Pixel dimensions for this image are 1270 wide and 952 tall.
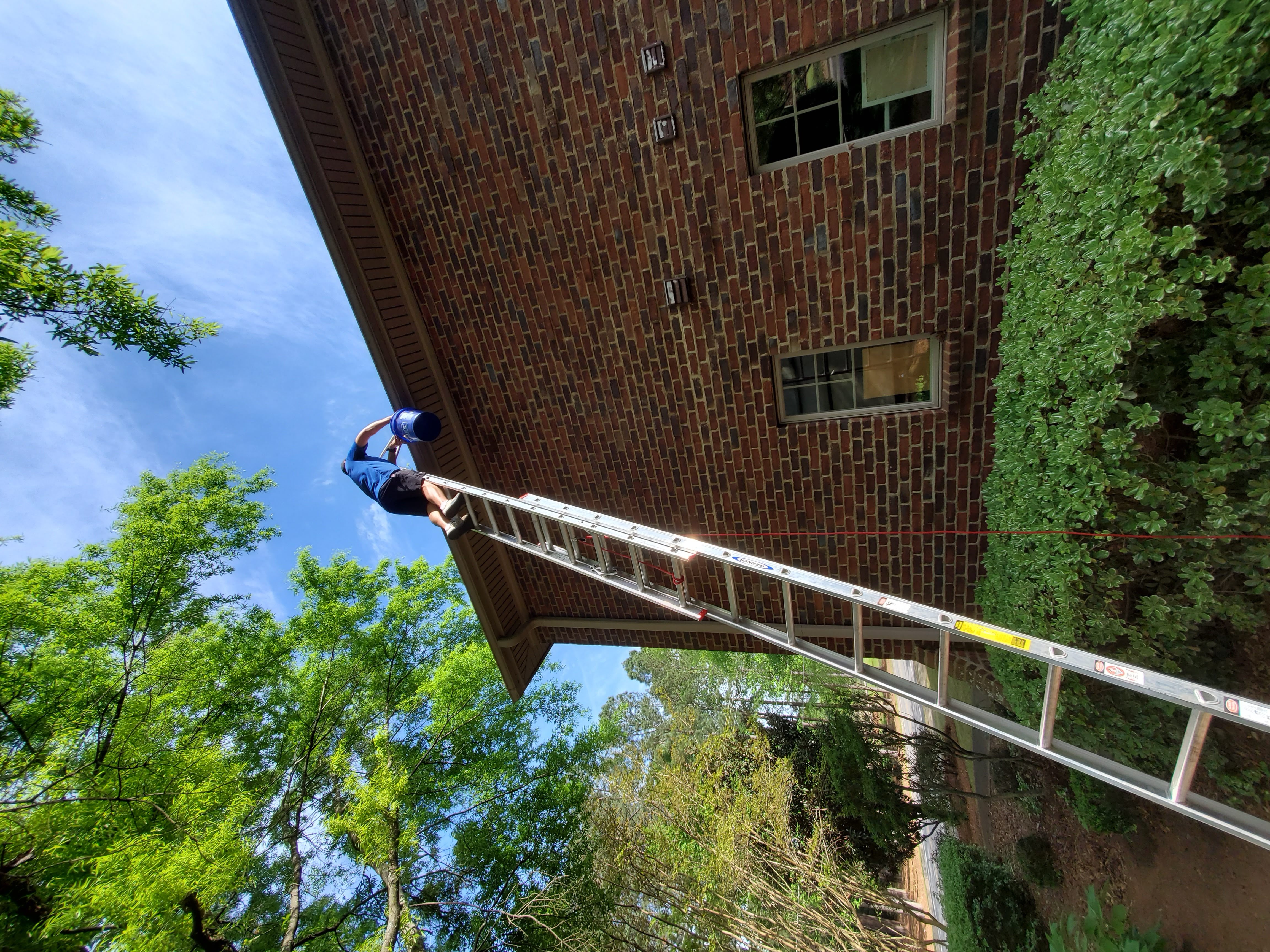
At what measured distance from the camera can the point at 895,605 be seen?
3533 mm

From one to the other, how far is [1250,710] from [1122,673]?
0.43 m

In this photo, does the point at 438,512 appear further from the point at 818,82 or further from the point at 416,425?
the point at 818,82

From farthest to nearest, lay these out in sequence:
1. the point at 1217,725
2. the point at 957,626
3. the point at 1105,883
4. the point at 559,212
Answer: the point at 1105,883
the point at 559,212
the point at 1217,725
the point at 957,626

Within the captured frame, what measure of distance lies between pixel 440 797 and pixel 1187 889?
37.2 ft

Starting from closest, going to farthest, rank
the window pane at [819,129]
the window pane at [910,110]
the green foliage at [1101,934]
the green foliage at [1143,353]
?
the green foliage at [1143,353] < the window pane at [910,110] < the window pane at [819,129] < the green foliage at [1101,934]

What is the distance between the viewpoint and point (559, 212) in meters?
6.47

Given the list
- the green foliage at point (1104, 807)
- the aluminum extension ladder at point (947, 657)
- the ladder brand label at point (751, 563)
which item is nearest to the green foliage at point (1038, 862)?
the green foliage at point (1104, 807)

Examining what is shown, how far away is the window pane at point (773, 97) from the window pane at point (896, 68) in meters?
0.67

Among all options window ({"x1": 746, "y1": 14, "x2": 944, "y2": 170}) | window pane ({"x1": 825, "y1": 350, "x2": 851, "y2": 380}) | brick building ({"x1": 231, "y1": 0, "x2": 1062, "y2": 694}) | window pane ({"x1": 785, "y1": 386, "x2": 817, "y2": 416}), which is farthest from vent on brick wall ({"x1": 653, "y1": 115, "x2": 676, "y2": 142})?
window pane ({"x1": 785, "y1": 386, "x2": 817, "y2": 416})

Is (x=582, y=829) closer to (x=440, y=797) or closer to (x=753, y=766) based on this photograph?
(x=440, y=797)

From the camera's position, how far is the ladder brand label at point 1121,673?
274 cm

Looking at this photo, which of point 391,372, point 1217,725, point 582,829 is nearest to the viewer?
point 1217,725

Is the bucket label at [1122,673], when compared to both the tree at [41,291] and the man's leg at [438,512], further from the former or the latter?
the tree at [41,291]

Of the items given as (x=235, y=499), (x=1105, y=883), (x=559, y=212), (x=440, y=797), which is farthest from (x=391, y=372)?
(x=1105, y=883)
